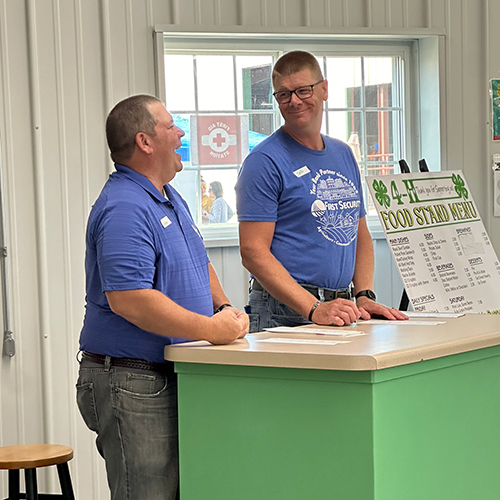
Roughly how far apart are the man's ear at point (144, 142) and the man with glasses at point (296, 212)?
599mm

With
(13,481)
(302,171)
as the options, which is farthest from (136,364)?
(13,481)

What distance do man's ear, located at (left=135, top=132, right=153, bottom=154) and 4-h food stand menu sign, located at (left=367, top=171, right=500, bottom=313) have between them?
5.41ft

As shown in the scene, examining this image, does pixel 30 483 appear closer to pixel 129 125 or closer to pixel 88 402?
pixel 88 402

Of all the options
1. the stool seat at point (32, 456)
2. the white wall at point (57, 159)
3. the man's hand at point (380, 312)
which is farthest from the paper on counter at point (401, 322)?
the white wall at point (57, 159)

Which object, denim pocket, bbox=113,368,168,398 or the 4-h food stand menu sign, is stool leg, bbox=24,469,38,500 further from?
the 4-h food stand menu sign

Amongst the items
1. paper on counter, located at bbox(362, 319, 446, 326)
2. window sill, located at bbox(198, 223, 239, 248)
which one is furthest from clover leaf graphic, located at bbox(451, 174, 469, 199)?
paper on counter, located at bbox(362, 319, 446, 326)

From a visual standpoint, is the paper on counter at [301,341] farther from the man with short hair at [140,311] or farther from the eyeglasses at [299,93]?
the eyeglasses at [299,93]

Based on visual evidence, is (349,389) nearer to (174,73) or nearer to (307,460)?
(307,460)

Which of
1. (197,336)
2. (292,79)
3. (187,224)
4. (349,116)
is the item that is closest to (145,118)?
(187,224)

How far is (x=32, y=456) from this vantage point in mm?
3014

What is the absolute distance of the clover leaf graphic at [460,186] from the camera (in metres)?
3.89

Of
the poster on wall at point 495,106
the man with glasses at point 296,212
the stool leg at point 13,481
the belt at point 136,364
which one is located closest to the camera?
the belt at point 136,364

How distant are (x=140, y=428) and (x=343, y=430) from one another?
55 cm

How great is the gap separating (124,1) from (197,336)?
2.39 metres
